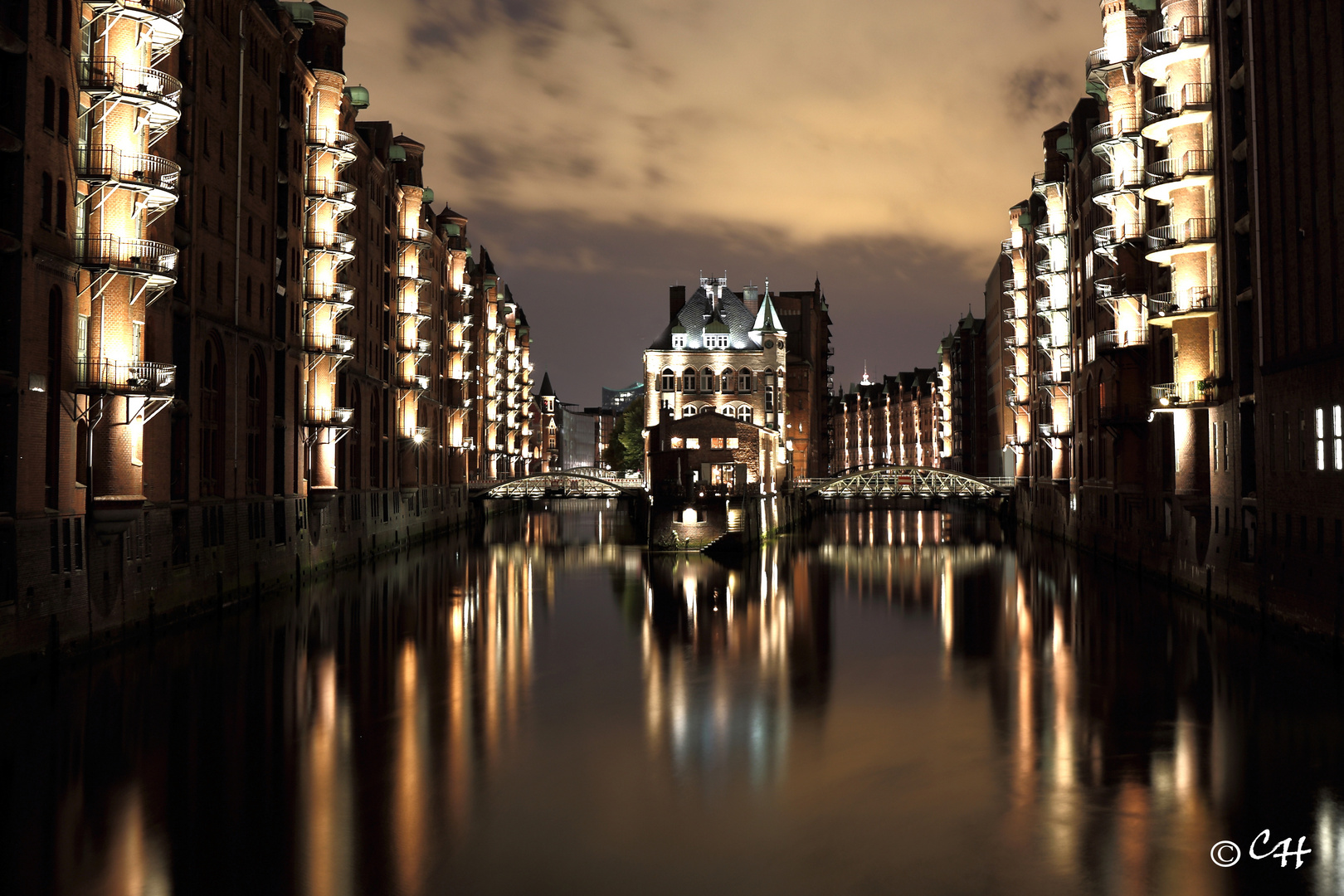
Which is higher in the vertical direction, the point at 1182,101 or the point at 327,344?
the point at 1182,101

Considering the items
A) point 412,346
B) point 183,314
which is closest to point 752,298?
point 412,346

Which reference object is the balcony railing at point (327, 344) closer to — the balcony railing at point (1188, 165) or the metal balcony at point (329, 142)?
the metal balcony at point (329, 142)

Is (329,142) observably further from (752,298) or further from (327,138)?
(752,298)

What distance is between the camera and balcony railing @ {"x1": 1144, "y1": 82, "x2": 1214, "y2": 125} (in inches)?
1371

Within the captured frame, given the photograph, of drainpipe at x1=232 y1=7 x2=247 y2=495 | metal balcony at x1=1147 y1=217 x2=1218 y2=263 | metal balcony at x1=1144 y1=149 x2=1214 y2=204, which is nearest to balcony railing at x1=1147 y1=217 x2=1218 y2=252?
metal balcony at x1=1147 y1=217 x2=1218 y2=263

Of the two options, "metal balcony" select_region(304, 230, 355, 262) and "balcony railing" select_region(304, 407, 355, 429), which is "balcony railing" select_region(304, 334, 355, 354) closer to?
"balcony railing" select_region(304, 407, 355, 429)

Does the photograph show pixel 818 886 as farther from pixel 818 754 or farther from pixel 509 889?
pixel 818 754

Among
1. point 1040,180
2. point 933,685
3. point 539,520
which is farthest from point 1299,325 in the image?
point 539,520

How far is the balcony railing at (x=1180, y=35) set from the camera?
114 ft

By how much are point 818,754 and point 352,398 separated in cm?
4160

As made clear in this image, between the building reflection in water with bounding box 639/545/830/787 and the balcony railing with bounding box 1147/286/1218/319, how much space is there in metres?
15.7

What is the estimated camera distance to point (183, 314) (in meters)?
33.8

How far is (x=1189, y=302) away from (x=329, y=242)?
35401mm

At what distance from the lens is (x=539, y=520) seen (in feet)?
350
